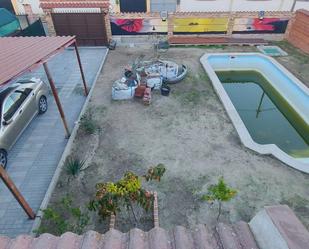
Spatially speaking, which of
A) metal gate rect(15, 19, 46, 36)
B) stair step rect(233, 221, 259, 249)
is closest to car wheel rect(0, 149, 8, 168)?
stair step rect(233, 221, 259, 249)

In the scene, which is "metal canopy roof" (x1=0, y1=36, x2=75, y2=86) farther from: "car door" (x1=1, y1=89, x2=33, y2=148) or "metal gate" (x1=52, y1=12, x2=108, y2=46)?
"metal gate" (x1=52, y1=12, x2=108, y2=46)

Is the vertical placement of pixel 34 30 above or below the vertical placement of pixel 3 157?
above

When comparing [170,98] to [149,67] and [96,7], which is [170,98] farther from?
[96,7]

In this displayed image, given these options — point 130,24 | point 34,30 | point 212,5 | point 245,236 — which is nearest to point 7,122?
point 245,236

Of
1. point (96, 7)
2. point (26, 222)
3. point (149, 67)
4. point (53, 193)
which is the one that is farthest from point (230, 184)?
point (96, 7)

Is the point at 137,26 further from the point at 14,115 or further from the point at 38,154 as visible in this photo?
the point at 38,154

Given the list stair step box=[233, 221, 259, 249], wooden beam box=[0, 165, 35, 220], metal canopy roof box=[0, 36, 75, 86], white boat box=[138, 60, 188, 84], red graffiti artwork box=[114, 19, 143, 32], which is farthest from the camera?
red graffiti artwork box=[114, 19, 143, 32]
